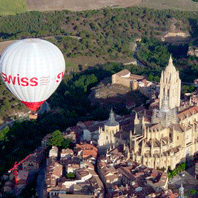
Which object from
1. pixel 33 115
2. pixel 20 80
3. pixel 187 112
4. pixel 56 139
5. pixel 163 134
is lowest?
pixel 33 115

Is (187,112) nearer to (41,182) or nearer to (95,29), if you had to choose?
(41,182)

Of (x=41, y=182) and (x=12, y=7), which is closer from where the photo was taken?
(x=41, y=182)

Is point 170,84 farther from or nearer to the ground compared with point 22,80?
nearer to the ground

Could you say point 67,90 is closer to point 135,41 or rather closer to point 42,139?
point 42,139

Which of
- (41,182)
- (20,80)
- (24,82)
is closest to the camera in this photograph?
(20,80)

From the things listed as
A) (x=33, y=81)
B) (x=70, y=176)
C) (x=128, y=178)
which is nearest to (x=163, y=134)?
(x=128, y=178)

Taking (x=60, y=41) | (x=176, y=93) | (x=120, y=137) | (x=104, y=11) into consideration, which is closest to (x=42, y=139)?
(x=120, y=137)

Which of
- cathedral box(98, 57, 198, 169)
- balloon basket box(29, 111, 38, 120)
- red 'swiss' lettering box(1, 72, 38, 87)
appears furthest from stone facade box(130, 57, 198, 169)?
balloon basket box(29, 111, 38, 120)
